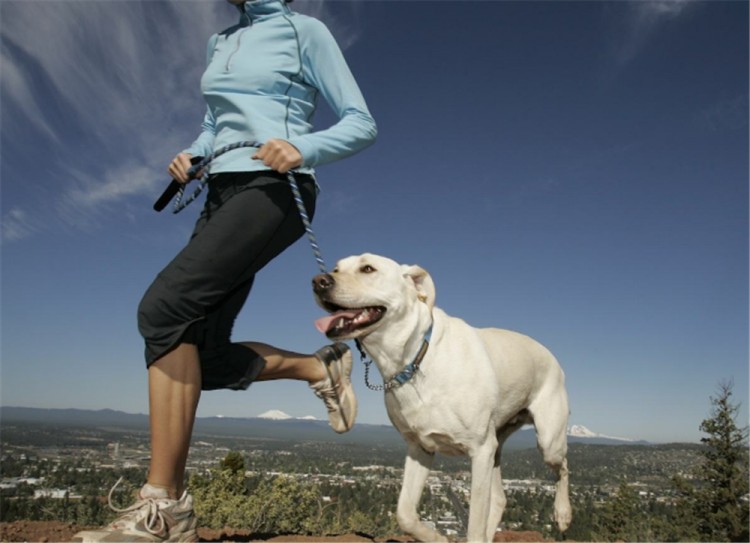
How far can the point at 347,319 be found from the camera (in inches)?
130

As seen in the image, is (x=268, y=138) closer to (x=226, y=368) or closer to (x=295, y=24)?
(x=295, y=24)

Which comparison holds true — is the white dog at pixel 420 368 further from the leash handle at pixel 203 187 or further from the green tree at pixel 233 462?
the green tree at pixel 233 462

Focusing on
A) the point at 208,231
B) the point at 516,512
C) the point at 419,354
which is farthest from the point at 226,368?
the point at 516,512

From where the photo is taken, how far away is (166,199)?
3514 mm

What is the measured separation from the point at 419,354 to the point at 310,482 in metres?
19.6

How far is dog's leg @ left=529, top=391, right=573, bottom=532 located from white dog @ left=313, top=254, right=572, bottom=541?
765 mm

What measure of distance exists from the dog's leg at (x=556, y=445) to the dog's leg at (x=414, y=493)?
1149 millimetres

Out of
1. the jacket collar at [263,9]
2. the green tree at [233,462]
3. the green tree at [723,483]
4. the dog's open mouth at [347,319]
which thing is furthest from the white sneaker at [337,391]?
the green tree at [723,483]

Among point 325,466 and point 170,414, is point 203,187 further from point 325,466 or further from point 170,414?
point 325,466

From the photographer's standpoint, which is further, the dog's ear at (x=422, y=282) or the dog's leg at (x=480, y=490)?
the dog's ear at (x=422, y=282)

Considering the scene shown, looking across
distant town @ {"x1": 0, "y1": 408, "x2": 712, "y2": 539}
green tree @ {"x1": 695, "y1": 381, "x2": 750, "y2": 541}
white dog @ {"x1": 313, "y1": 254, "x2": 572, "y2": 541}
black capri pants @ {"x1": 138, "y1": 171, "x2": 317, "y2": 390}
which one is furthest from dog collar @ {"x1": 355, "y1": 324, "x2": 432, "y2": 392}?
green tree @ {"x1": 695, "y1": 381, "x2": 750, "y2": 541}

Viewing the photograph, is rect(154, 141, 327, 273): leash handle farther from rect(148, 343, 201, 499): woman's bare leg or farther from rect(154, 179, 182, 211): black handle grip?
rect(148, 343, 201, 499): woman's bare leg

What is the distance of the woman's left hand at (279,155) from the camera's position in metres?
2.72

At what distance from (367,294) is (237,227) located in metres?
0.91
